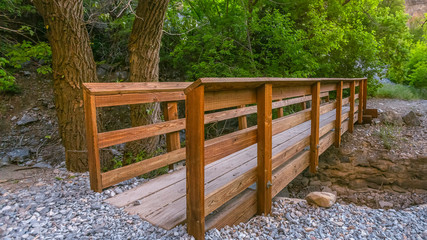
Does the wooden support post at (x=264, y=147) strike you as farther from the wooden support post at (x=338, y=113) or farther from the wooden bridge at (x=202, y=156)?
the wooden support post at (x=338, y=113)

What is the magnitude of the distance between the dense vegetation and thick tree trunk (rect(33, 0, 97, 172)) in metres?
3.49

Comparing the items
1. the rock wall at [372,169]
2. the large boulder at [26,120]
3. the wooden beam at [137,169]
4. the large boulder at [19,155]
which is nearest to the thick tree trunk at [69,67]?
the wooden beam at [137,169]

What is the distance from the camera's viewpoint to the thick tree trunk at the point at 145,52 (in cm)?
432

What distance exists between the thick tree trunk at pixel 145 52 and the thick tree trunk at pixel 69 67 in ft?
2.75

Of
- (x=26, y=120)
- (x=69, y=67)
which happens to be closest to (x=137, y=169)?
(x=69, y=67)

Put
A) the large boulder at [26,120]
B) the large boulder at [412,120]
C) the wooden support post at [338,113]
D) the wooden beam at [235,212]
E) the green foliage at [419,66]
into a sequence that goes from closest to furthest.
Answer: the wooden beam at [235,212], the wooden support post at [338,113], the large boulder at [412,120], the large boulder at [26,120], the green foliage at [419,66]

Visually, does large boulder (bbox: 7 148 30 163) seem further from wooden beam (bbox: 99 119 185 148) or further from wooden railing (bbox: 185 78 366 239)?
wooden railing (bbox: 185 78 366 239)

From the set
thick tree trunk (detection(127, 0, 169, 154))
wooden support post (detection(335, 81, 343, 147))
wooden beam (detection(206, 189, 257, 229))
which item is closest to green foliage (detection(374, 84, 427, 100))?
wooden support post (detection(335, 81, 343, 147))

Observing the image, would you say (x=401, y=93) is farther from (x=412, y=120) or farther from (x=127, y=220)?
(x=127, y=220)

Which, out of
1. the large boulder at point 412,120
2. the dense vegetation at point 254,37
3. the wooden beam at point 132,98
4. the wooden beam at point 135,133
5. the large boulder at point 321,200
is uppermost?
the dense vegetation at point 254,37

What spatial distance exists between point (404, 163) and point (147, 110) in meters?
5.57

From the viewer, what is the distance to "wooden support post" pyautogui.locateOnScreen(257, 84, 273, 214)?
8.47ft

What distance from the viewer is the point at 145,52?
4.46 meters

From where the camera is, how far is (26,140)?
7863mm
